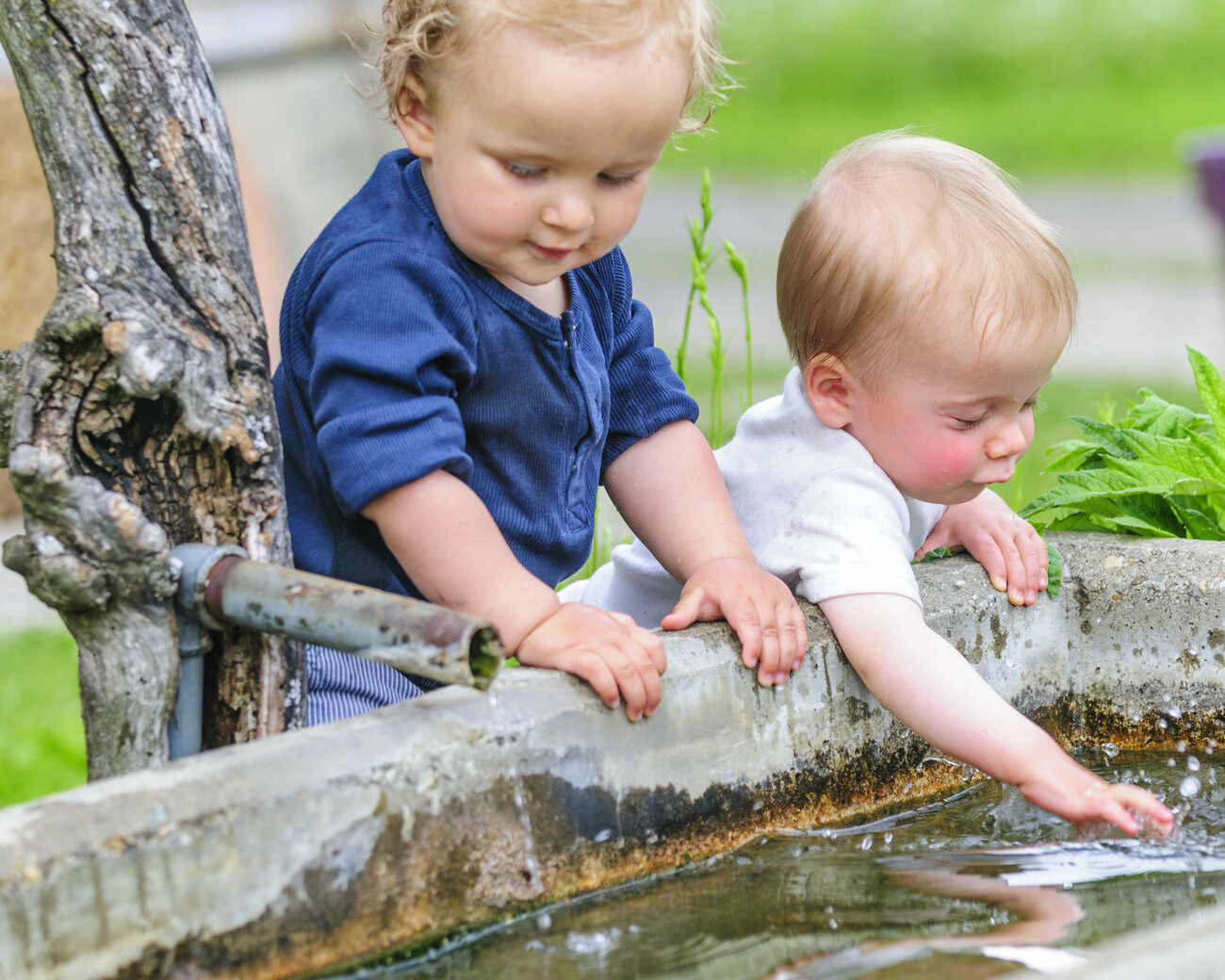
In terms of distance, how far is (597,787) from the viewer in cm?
174

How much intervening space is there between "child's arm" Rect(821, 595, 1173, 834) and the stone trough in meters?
0.06

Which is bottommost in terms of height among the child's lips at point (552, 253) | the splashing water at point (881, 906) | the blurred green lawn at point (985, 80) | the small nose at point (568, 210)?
the splashing water at point (881, 906)

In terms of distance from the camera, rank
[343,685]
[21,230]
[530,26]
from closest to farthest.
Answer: [530,26] < [343,685] < [21,230]

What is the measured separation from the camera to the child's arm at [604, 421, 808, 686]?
1947 mm

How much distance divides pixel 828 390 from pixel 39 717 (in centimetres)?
214

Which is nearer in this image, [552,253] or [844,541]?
[552,253]

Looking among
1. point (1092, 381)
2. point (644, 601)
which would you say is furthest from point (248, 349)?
point (1092, 381)

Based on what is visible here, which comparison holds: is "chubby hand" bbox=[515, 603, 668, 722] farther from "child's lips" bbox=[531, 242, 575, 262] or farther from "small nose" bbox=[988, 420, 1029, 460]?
"small nose" bbox=[988, 420, 1029, 460]

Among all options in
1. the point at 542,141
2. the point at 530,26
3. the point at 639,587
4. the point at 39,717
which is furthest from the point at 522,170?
the point at 39,717

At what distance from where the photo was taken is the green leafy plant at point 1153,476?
2.44 metres

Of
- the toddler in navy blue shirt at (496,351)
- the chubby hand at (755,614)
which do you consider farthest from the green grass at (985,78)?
the chubby hand at (755,614)

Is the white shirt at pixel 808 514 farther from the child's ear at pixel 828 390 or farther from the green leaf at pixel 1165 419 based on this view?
the green leaf at pixel 1165 419

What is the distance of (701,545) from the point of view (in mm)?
2148

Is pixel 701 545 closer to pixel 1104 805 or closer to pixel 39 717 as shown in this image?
pixel 1104 805
